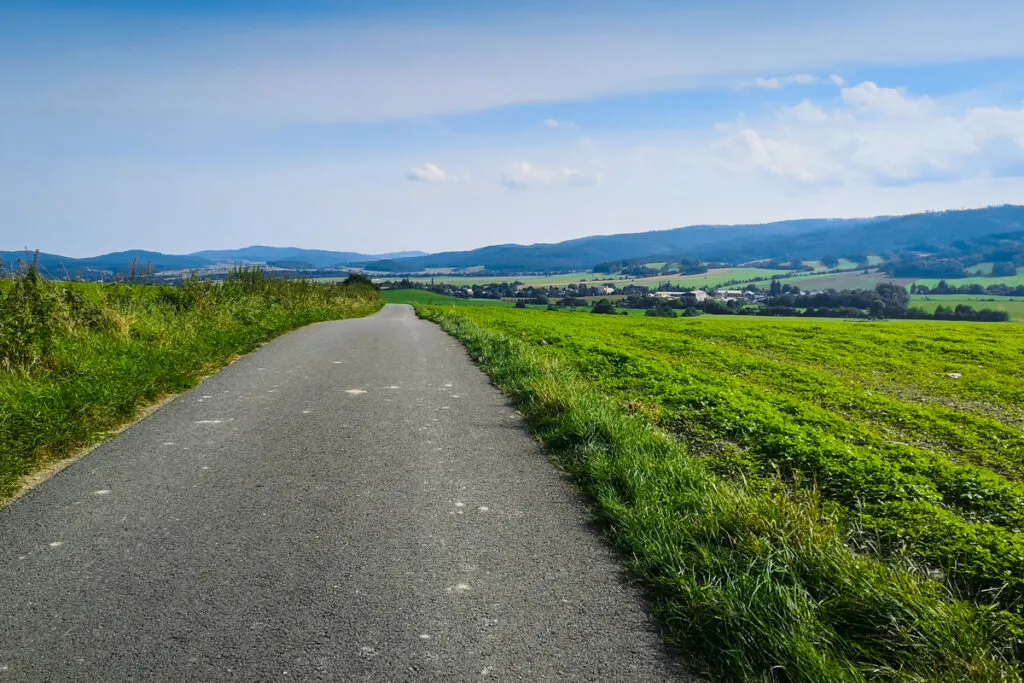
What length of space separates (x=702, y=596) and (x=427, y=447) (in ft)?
13.4

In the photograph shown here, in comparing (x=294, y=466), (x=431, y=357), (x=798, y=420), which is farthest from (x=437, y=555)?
(x=431, y=357)

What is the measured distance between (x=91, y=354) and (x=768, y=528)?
10936 mm

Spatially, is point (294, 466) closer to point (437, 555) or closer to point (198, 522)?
point (198, 522)

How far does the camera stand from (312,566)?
13.8 ft

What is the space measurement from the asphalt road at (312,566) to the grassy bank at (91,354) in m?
0.60

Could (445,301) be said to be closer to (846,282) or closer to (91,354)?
(91,354)

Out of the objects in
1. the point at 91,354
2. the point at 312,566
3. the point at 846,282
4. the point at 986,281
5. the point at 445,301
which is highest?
the point at 91,354

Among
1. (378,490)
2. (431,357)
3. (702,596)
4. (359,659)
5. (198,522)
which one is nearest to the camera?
(359,659)

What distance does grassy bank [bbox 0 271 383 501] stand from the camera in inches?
265

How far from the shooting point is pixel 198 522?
4.89 meters

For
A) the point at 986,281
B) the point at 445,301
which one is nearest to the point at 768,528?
→ the point at 445,301

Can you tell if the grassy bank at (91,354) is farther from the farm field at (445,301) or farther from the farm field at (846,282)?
the farm field at (846,282)

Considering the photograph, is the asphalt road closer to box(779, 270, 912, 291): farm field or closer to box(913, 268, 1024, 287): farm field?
box(779, 270, 912, 291): farm field

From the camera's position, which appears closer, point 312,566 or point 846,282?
point 312,566
